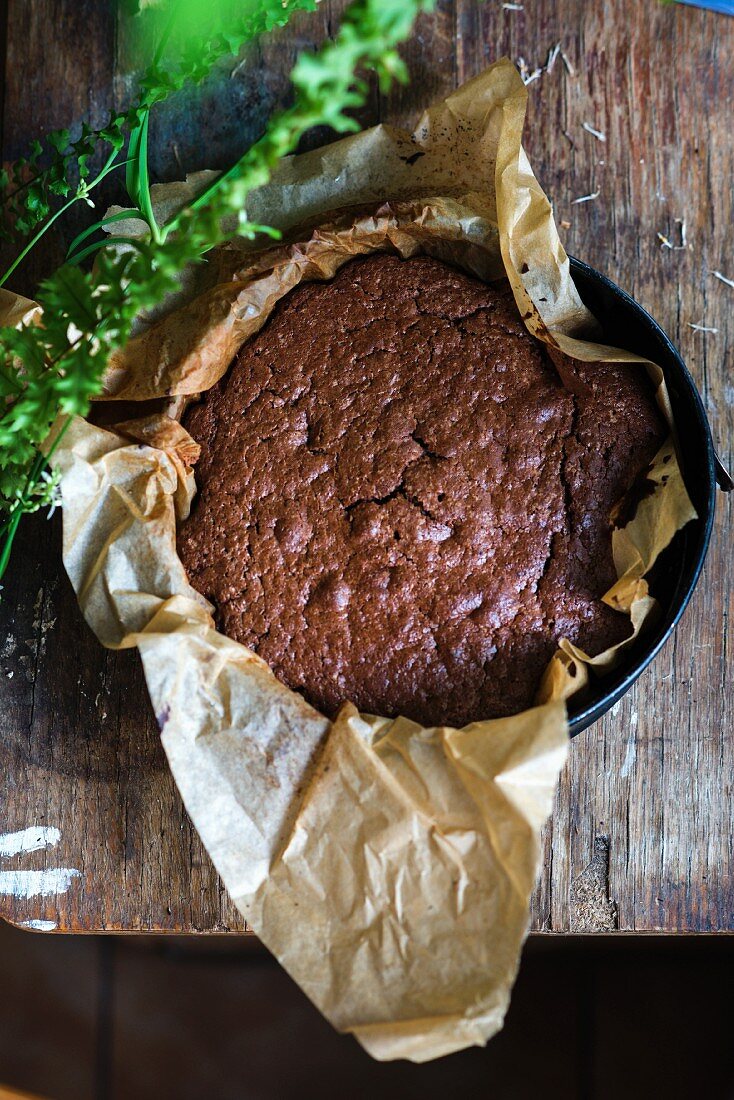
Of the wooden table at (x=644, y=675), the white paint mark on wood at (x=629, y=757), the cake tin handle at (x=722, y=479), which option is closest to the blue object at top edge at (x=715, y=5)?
the wooden table at (x=644, y=675)

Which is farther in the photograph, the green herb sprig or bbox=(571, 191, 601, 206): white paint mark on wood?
bbox=(571, 191, 601, 206): white paint mark on wood

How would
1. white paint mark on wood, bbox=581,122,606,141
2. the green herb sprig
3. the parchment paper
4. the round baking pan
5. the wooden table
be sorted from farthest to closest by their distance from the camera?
white paint mark on wood, bbox=581,122,606,141
the wooden table
the round baking pan
the parchment paper
the green herb sprig

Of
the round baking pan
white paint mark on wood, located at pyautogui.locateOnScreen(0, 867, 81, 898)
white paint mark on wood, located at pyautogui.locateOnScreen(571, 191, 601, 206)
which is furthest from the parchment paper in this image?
white paint mark on wood, located at pyautogui.locateOnScreen(0, 867, 81, 898)

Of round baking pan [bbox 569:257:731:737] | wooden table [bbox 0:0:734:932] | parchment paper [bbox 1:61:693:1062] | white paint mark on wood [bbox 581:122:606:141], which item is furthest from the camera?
white paint mark on wood [bbox 581:122:606:141]

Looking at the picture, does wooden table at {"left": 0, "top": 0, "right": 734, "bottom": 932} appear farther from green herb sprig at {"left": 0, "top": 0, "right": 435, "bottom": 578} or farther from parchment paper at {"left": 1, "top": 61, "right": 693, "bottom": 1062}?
parchment paper at {"left": 1, "top": 61, "right": 693, "bottom": 1062}

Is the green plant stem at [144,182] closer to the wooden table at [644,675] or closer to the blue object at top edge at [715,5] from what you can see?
A: the wooden table at [644,675]

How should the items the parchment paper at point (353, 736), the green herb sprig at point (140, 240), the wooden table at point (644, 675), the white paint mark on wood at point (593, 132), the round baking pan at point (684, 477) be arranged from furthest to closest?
the white paint mark on wood at point (593, 132)
the wooden table at point (644, 675)
the round baking pan at point (684, 477)
the parchment paper at point (353, 736)
the green herb sprig at point (140, 240)

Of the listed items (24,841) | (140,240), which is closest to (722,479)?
(140,240)
